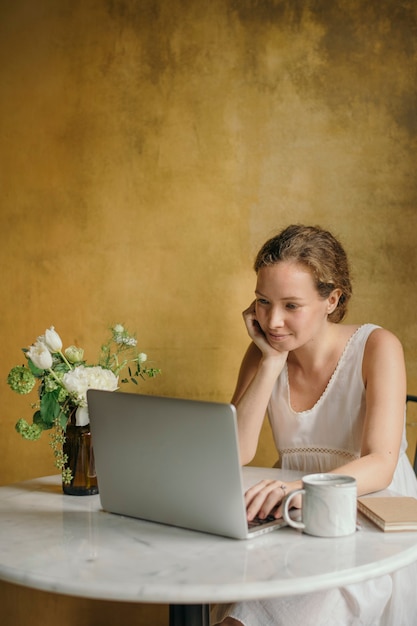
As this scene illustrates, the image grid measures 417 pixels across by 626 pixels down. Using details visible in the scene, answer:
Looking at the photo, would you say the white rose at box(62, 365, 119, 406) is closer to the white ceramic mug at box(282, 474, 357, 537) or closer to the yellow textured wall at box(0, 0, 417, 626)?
the white ceramic mug at box(282, 474, 357, 537)

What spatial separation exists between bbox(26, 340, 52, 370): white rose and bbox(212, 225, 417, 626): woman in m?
0.61

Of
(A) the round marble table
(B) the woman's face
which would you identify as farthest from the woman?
(A) the round marble table

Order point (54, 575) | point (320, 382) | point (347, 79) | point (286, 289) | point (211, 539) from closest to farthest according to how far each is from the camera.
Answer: point (54, 575)
point (211, 539)
point (286, 289)
point (320, 382)
point (347, 79)

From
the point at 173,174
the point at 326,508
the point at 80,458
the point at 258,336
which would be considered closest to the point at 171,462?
the point at 326,508

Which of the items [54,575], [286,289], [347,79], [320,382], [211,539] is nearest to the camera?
[54,575]

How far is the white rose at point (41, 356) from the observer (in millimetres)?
1717

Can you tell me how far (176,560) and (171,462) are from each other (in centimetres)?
18

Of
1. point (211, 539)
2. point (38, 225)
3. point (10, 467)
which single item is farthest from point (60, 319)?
point (211, 539)

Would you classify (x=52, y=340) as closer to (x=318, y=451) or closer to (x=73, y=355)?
(x=73, y=355)

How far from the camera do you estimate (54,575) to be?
4.08 feet

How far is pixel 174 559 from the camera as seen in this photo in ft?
4.31

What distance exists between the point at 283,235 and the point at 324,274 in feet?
0.53

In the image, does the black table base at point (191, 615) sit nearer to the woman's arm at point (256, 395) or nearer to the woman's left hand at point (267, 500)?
the woman's left hand at point (267, 500)

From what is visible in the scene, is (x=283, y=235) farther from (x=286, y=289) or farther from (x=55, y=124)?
(x=55, y=124)
